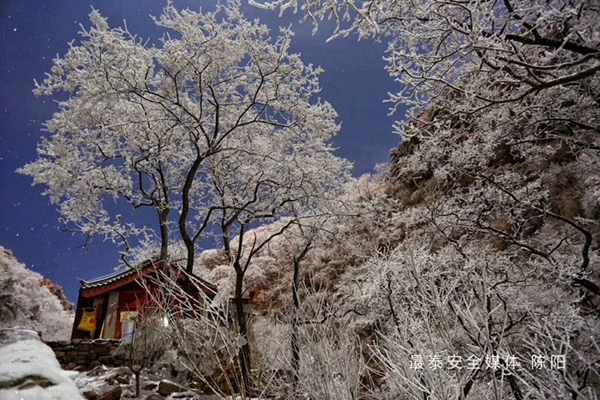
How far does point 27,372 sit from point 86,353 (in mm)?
5730

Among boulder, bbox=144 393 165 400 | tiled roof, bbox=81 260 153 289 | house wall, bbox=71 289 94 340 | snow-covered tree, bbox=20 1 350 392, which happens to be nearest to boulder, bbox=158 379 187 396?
boulder, bbox=144 393 165 400

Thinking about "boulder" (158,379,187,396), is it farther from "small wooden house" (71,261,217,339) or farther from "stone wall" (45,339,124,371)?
"small wooden house" (71,261,217,339)

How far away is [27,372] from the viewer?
88.4 inches

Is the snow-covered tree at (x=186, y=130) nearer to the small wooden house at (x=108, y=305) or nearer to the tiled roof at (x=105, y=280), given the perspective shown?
the tiled roof at (x=105, y=280)

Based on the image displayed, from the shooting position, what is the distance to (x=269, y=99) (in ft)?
22.0

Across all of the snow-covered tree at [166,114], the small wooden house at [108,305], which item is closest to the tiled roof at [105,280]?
the small wooden house at [108,305]

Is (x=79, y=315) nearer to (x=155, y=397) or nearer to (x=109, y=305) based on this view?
(x=109, y=305)

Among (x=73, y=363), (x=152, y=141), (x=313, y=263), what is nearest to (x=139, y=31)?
(x=152, y=141)

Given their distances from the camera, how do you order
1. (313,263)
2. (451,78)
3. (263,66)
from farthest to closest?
1. (313,263)
2. (263,66)
3. (451,78)

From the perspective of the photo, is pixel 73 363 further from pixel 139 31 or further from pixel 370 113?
pixel 370 113

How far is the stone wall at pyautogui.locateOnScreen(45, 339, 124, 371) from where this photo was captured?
22.3 feet

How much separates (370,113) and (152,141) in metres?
20.2

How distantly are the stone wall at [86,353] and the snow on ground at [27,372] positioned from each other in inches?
179

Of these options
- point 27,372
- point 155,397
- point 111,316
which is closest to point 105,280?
point 111,316
